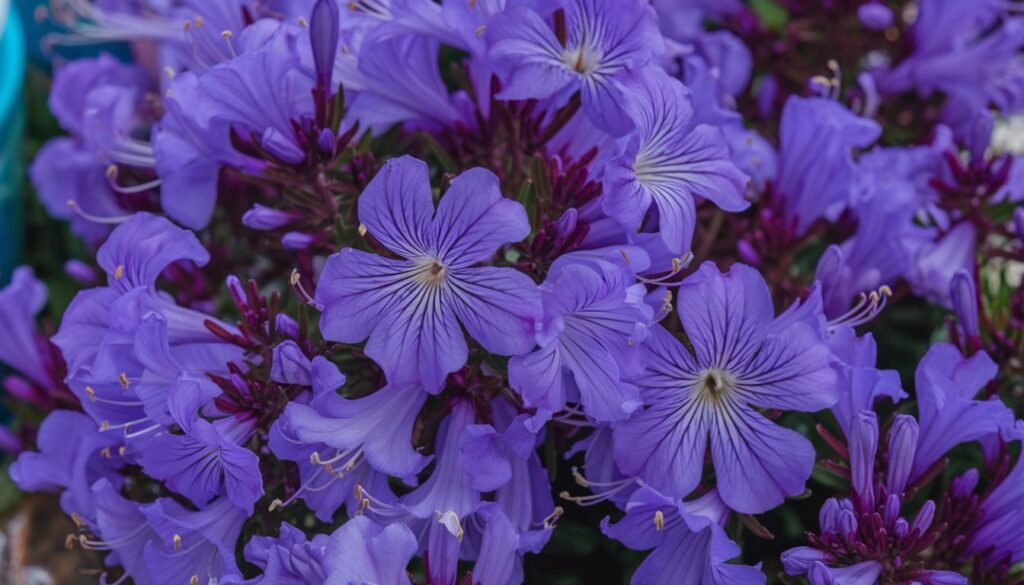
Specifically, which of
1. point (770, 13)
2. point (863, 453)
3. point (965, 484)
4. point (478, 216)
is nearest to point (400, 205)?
point (478, 216)

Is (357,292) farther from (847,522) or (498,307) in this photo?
(847,522)

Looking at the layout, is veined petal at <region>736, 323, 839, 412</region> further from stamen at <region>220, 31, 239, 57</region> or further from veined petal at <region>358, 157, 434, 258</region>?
stamen at <region>220, 31, 239, 57</region>

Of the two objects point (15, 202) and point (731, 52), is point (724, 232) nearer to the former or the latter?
point (731, 52)

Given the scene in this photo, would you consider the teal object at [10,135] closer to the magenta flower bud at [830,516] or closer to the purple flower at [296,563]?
the purple flower at [296,563]

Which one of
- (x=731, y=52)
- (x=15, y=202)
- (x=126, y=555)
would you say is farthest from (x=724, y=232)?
(x=15, y=202)

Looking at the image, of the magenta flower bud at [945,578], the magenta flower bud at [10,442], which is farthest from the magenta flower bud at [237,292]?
the magenta flower bud at [945,578]

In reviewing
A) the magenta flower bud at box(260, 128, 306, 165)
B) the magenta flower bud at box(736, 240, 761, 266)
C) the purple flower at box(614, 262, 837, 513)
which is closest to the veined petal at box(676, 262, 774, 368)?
the purple flower at box(614, 262, 837, 513)
